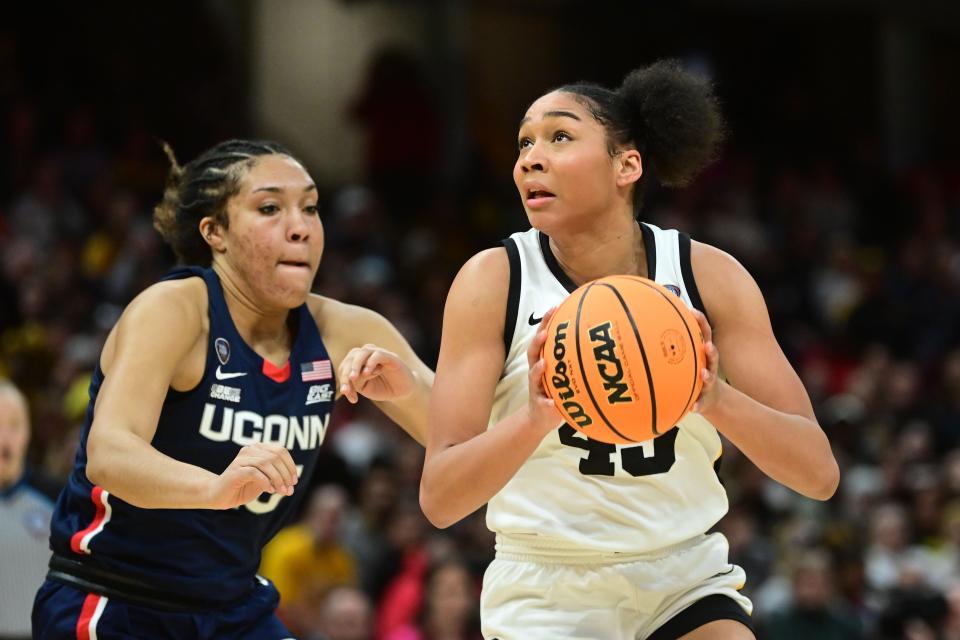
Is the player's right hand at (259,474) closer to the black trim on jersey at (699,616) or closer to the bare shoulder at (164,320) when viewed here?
the bare shoulder at (164,320)

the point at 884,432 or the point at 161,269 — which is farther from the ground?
the point at 161,269

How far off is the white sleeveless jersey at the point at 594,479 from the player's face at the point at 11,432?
2.91m

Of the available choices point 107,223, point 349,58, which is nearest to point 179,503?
point 107,223

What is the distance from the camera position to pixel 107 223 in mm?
12008

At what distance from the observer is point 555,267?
384 cm

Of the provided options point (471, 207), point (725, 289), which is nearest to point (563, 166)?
point (725, 289)

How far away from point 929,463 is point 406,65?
6.69 meters

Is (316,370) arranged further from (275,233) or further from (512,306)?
(512,306)

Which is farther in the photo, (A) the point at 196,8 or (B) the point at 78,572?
(A) the point at 196,8

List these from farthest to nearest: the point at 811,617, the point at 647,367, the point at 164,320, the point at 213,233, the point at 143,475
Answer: the point at 811,617
the point at 213,233
the point at 164,320
the point at 143,475
the point at 647,367

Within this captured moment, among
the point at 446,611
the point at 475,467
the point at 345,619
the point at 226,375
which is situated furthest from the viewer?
the point at 446,611

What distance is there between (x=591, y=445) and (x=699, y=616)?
0.50m

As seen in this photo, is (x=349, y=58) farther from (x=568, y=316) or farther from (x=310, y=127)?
(x=568, y=316)

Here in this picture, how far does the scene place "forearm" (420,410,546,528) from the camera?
132 inches
